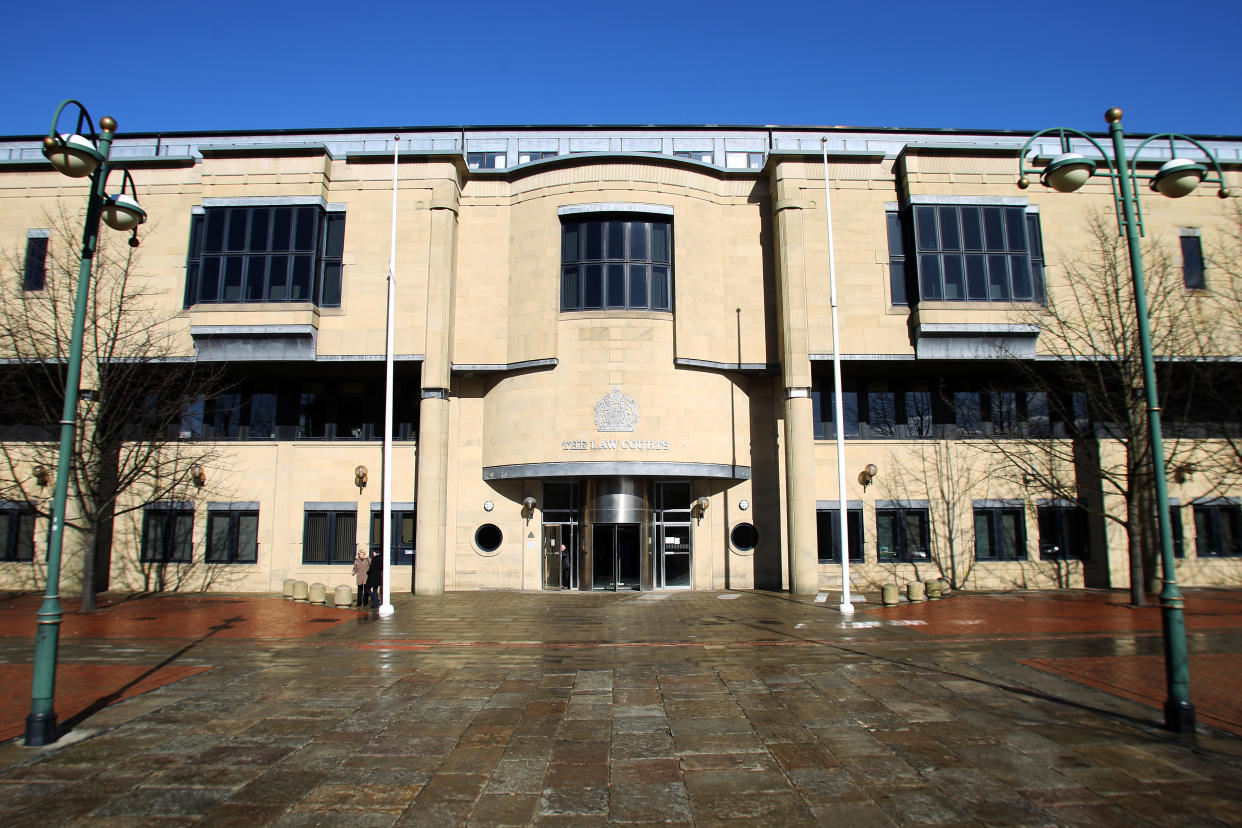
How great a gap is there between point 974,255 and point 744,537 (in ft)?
43.3

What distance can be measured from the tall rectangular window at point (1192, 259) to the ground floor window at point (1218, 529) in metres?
8.39

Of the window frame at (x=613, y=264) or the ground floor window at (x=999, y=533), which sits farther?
the ground floor window at (x=999, y=533)

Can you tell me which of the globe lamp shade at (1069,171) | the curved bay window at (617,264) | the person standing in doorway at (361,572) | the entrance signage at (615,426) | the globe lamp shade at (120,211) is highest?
the curved bay window at (617,264)

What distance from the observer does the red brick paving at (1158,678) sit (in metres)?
9.84

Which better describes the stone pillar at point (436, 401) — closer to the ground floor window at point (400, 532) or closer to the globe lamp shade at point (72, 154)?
the ground floor window at point (400, 532)

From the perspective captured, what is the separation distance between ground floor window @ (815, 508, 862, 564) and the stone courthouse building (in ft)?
0.42

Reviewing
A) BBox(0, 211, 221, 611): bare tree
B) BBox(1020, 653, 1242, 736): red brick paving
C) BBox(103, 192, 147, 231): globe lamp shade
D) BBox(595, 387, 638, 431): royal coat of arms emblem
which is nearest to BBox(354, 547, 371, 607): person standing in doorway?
BBox(0, 211, 221, 611): bare tree

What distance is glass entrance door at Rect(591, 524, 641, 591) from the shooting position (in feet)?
86.0

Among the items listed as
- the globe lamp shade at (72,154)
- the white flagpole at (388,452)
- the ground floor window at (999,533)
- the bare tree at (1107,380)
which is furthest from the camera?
the ground floor window at (999,533)

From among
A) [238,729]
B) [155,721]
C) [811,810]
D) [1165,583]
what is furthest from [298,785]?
[1165,583]

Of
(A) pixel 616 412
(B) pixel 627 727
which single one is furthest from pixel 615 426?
(B) pixel 627 727

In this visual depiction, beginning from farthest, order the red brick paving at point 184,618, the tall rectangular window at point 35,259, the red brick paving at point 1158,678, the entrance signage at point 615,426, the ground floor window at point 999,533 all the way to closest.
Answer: the ground floor window at point 999,533 < the tall rectangular window at point 35,259 < the entrance signage at point 615,426 < the red brick paving at point 184,618 < the red brick paving at point 1158,678

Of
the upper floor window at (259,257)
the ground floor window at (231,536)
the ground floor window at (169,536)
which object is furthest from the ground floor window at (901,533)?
the ground floor window at (169,536)

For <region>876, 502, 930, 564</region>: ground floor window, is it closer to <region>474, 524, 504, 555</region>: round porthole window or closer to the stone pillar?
<region>474, 524, 504, 555</region>: round porthole window
